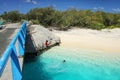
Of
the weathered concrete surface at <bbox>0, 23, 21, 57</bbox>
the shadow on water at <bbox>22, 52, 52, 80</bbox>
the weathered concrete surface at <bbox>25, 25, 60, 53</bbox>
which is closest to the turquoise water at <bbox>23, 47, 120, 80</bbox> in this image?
the shadow on water at <bbox>22, 52, 52, 80</bbox>

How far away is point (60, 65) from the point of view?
71.1 feet

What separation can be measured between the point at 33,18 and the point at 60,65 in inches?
1370

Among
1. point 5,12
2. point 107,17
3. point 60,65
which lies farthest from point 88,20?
point 60,65

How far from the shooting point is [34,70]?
19.9 meters

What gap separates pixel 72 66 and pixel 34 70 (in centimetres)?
435

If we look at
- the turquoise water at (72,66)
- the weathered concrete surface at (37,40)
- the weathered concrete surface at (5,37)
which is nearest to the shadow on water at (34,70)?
the turquoise water at (72,66)

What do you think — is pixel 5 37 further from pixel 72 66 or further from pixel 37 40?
pixel 37 40

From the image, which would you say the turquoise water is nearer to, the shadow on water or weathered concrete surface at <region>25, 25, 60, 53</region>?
the shadow on water

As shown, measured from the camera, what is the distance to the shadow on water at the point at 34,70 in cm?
1797

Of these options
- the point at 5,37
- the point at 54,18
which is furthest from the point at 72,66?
the point at 54,18

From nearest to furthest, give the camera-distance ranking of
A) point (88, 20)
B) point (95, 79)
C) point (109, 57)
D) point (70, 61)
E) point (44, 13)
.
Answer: point (95, 79)
point (70, 61)
point (109, 57)
point (44, 13)
point (88, 20)

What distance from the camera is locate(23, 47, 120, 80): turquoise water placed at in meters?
18.4

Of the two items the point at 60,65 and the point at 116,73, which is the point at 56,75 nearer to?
the point at 60,65

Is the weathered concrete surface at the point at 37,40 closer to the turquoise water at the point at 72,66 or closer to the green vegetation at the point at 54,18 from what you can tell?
the turquoise water at the point at 72,66
